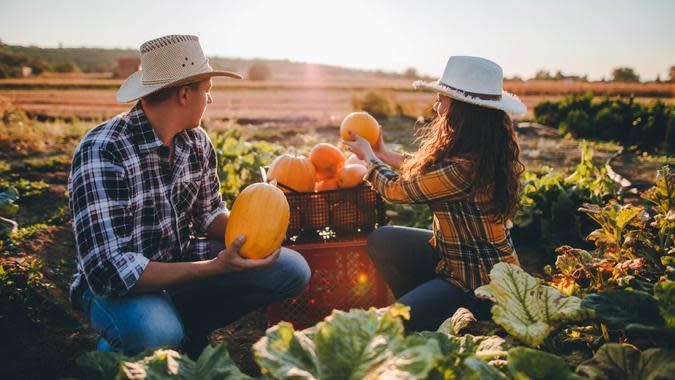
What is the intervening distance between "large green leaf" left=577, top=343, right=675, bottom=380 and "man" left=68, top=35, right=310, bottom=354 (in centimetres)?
150

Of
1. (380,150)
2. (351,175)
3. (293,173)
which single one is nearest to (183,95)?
(293,173)

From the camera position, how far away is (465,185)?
248cm

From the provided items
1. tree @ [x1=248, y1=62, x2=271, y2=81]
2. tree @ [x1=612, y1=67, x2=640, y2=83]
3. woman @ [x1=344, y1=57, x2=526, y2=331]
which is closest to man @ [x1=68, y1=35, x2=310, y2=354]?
woman @ [x1=344, y1=57, x2=526, y2=331]

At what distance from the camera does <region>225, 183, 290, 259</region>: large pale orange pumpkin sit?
7.36ft

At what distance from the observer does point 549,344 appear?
144cm

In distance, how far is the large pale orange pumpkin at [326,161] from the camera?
3.60 m

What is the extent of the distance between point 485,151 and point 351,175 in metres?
1.06

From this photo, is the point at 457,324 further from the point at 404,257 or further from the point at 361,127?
the point at 361,127

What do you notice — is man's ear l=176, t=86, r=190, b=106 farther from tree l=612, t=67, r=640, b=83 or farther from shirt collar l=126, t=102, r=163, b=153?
tree l=612, t=67, r=640, b=83

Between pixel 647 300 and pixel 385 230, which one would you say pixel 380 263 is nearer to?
pixel 385 230

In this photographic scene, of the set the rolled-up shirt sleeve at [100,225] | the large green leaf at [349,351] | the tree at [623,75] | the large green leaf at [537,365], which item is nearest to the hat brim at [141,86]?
the rolled-up shirt sleeve at [100,225]

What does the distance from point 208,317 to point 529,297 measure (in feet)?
5.98

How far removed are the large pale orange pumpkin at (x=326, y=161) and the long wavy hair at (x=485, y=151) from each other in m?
1.06

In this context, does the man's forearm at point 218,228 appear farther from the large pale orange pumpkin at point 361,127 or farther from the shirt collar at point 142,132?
the large pale orange pumpkin at point 361,127
